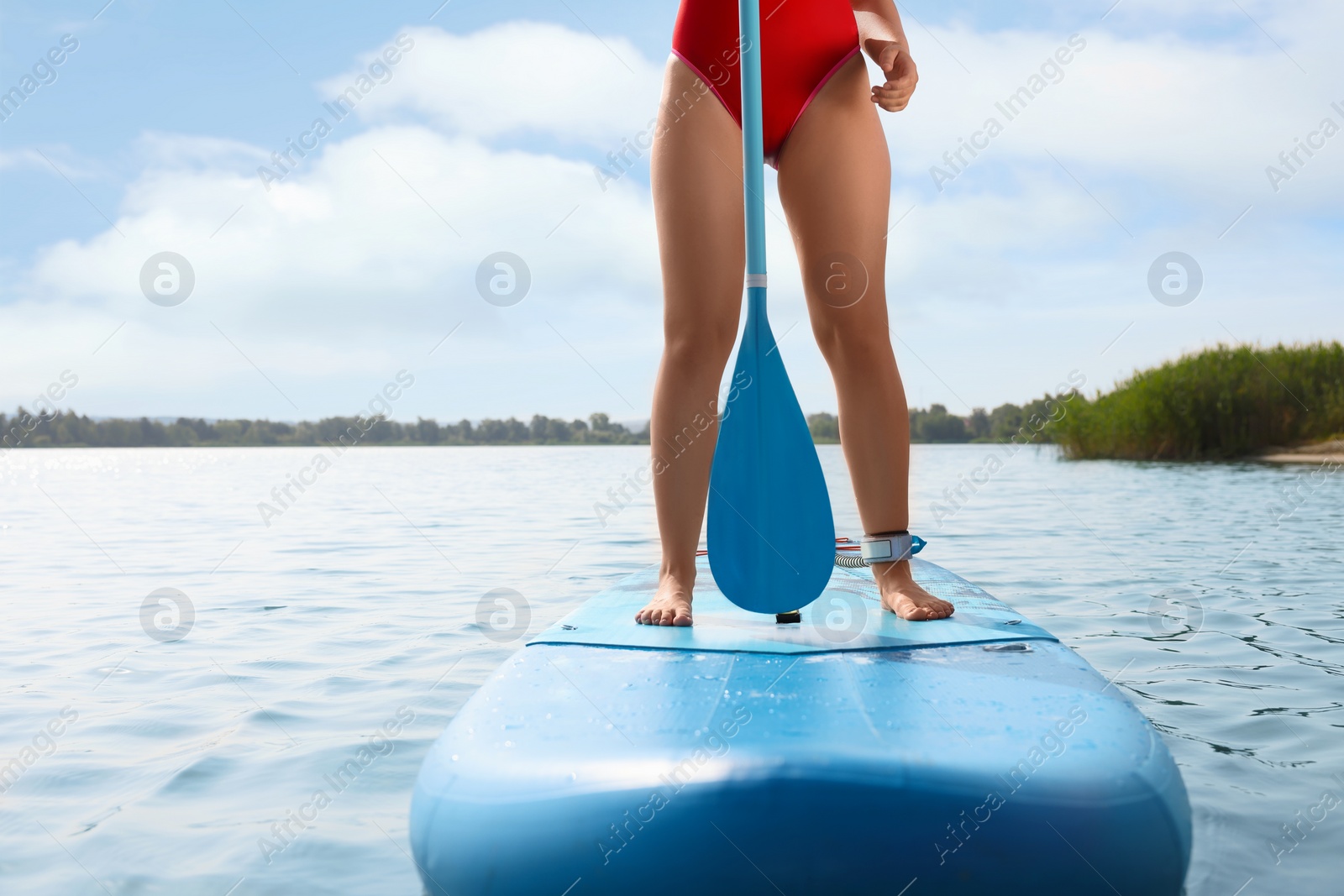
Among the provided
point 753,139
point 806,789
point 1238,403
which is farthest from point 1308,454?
point 806,789

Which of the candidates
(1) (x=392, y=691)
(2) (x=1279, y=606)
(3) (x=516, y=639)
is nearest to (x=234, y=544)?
(3) (x=516, y=639)

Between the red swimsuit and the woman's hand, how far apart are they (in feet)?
0.25

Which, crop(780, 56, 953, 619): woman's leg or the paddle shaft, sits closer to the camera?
the paddle shaft

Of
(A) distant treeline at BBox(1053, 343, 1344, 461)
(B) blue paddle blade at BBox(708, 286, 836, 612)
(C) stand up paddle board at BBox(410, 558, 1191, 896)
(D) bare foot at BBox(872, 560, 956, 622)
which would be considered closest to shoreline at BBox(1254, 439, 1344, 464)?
(A) distant treeline at BBox(1053, 343, 1344, 461)

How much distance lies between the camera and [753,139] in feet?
5.59

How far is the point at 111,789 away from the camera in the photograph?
1.76 meters

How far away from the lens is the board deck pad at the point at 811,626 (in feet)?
4.87

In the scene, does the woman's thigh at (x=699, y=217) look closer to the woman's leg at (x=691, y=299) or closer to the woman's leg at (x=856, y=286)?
the woman's leg at (x=691, y=299)

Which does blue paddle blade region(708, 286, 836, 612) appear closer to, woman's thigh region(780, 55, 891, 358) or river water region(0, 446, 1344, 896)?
woman's thigh region(780, 55, 891, 358)

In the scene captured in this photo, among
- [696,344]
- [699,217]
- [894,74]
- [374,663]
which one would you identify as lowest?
[374,663]

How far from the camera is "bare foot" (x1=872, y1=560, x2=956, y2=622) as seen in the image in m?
1.70

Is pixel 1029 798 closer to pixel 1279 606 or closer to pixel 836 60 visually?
pixel 836 60

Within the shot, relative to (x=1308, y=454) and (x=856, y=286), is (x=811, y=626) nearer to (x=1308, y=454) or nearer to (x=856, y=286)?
(x=856, y=286)

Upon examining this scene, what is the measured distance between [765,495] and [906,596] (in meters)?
0.35
